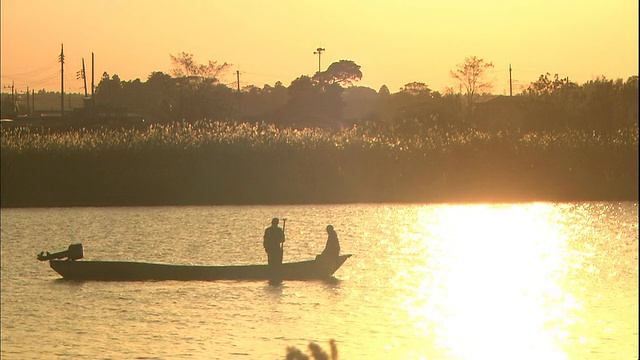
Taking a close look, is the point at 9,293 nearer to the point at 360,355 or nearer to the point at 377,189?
the point at 360,355

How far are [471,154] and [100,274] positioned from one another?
25.3 meters

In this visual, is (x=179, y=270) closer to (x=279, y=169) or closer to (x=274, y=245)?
(x=274, y=245)

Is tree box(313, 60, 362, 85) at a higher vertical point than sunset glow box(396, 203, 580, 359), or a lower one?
higher

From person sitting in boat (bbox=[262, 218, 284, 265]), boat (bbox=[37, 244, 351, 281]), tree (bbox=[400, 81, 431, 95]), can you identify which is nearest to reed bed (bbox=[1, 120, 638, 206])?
boat (bbox=[37, 244, 351, 281])

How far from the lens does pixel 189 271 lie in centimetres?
3109

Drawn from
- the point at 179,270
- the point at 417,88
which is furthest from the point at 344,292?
the point at 417,88

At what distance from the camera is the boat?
1181 inches

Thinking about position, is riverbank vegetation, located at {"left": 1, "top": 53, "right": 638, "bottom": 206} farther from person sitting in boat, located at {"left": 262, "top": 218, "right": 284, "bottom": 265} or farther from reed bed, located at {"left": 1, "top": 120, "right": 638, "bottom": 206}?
person sitting in boat, located at {"left": 262, "top": 218, "right": 284, "bottom": 265}

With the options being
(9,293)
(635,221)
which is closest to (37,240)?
(9,293)

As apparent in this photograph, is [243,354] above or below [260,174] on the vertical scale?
below

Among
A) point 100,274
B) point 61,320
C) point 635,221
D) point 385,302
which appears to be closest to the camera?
point 61,320

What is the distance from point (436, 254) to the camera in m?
→ 43.7

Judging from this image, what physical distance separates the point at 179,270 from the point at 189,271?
43 centimetres

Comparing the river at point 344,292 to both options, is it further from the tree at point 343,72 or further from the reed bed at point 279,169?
the tree at point 343,72
